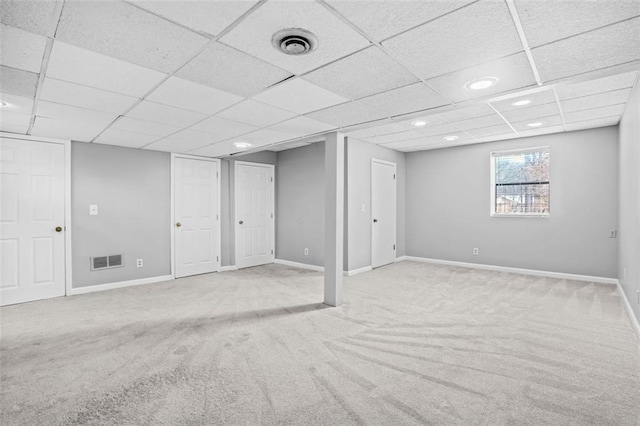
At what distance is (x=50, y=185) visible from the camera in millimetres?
4590

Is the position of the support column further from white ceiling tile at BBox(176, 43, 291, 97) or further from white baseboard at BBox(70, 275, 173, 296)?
white baseboard at BBox(70, 275, 173, 296)

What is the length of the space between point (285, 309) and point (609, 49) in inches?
148

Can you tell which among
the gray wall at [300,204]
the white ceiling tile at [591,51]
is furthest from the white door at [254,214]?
the white ceiling tile at [591,51]

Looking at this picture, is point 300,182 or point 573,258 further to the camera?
point 300,182

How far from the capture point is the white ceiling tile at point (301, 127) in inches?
147

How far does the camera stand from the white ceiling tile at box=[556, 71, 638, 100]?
3.14 meters

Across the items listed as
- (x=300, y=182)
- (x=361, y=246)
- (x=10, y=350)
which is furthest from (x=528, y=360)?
(x=300, y=182)

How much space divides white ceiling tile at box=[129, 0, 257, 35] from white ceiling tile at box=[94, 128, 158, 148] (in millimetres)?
2958

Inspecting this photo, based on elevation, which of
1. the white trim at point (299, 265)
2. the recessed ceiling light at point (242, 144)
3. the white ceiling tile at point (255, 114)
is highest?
the recessed ceiling light at point (242, 144)

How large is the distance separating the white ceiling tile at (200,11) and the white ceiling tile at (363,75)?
2.63 ft

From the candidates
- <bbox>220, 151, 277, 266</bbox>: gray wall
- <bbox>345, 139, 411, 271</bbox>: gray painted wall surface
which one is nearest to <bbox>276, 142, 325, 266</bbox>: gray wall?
<bbox>345, 139, 411, 271</bbox>: gray painted wall surface

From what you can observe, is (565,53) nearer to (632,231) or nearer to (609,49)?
(609,49)

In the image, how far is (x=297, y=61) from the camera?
2.21 m

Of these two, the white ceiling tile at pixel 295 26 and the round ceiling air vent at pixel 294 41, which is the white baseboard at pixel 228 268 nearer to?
the white ceiling tile at pixel 295 26
